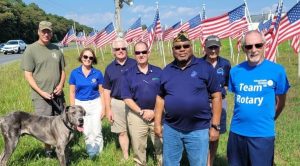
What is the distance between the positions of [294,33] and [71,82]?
9101mm

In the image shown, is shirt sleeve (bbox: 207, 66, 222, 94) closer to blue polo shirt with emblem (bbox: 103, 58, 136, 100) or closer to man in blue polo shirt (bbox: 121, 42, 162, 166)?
man in blue polo shirt (bbox: 121, 42, 162, 166)

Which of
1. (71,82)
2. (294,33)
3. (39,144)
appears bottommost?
→ (39,144)

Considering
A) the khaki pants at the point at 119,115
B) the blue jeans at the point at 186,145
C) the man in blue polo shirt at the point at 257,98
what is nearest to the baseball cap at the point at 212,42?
the man in blue polo shirt at the point at 257,98

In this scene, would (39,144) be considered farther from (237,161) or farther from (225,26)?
(225,26)

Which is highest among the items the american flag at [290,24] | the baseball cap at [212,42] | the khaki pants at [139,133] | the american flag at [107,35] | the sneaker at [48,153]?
the american flag at [107,35]

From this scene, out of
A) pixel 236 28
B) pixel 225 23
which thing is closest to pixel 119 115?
pixel 225 23

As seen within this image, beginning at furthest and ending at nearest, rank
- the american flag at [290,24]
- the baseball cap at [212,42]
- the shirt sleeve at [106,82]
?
the american flag at [290,24], the shirt sleeve at [106,82], the baseball cap at [212,42]

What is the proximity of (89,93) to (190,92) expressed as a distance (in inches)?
119

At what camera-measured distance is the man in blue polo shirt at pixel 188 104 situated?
14.5 feet

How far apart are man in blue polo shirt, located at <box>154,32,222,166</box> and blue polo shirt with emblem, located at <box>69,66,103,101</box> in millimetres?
2531

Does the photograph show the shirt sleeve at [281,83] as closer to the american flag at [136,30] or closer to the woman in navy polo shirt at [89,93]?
the woman in navy polo shirt at [89,93]

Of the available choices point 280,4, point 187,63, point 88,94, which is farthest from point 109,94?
point 280,4

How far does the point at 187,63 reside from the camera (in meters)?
4.48

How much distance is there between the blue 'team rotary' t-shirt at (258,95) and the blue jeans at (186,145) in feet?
1.53
